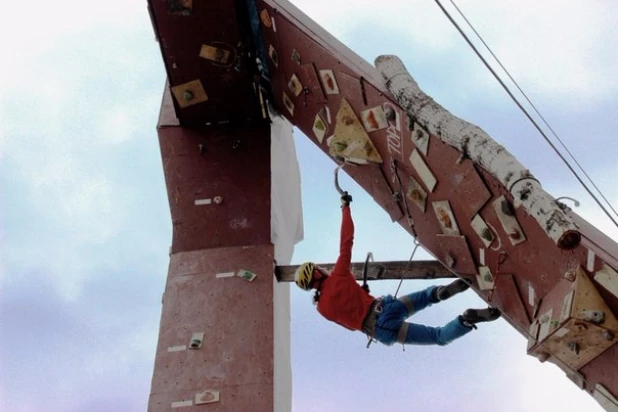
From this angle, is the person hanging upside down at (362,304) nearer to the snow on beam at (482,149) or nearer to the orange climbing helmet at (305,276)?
the orange climbing helmet at (305,276)

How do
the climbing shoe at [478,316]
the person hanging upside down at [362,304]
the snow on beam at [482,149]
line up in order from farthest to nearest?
the person hanging upside down at [362,304] → the climbing shoe at [478,316] → the snow on beam at [482,149]

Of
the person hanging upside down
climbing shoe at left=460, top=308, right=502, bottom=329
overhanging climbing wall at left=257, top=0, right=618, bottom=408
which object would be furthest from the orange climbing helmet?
climbing shoe at left=460, top=308, right=502, bottom=329

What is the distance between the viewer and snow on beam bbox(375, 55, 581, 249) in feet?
8.48

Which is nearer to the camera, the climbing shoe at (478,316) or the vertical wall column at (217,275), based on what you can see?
the climbing shoe at (478,316)

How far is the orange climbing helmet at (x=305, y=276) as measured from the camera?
4242mm

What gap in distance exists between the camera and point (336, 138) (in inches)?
166

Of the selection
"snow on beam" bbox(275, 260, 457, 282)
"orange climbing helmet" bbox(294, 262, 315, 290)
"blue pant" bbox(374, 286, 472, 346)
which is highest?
"snow on beam" bbox(275, 260, 457, 282)

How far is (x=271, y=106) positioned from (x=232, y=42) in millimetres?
584

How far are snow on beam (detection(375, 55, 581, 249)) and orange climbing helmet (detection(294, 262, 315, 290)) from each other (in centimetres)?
120

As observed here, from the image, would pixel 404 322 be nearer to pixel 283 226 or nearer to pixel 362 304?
pixel 362 304

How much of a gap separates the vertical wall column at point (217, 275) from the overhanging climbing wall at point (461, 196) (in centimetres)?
64

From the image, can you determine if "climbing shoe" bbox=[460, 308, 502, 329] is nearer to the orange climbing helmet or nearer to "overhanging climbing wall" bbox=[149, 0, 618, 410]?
"overhanging climbing wall" bbox=[149, 0, 618, 410]

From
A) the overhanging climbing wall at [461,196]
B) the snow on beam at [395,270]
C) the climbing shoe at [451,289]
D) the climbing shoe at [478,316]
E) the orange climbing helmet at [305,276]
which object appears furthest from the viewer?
the snow on beam at [395,270]

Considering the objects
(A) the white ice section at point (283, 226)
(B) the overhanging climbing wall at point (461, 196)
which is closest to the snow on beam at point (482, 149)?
(B) the overhanging climbing wall at point (461, 196)
